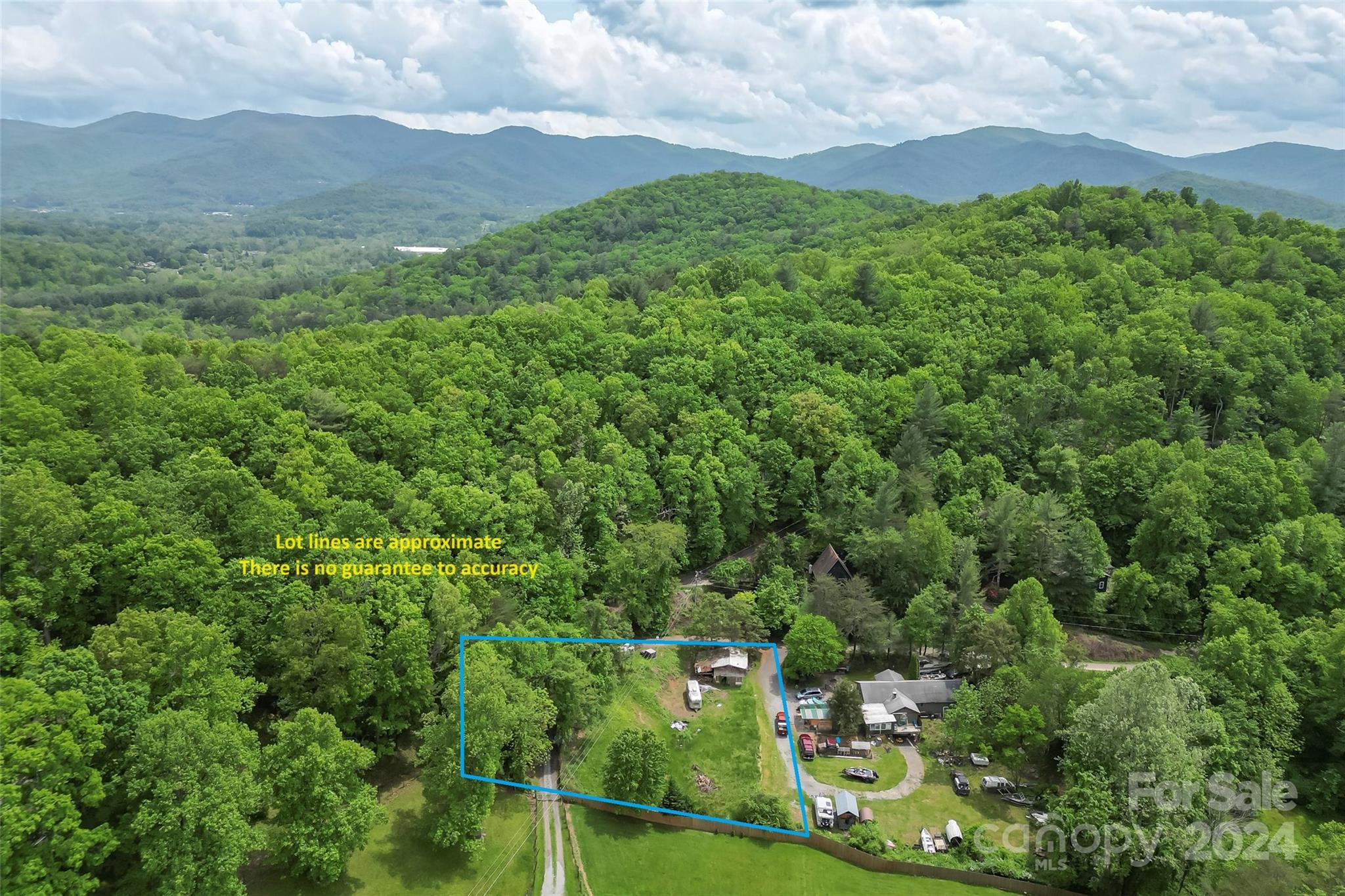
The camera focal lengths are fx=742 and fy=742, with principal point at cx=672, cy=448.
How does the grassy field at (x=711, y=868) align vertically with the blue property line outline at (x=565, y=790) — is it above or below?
below

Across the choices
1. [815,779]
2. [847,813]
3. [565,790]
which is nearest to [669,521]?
[815,779]

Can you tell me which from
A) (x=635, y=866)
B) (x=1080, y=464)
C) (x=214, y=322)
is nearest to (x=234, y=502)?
(x=635, y=866)

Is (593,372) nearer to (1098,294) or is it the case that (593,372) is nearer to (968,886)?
(968,886)

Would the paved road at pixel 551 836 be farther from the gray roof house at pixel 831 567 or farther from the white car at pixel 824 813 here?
the gray roof house at pixel 831 567

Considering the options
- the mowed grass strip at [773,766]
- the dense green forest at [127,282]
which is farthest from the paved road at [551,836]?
the dense green forest at [127,282]

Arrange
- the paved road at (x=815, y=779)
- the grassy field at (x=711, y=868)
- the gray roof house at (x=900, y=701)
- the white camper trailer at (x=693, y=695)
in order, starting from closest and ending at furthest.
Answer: the grassy field at (x=711, y=868), the paved road at (x=815, y=779), the gray roof house at (x=900, y=701), the white camper trailer at (x=693, y=695)

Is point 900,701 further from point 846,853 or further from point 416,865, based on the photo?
point 416,865
